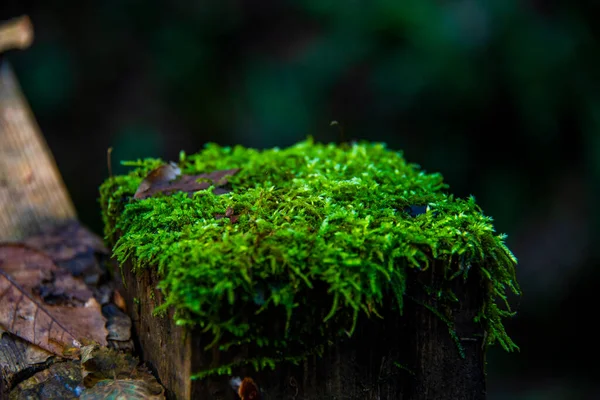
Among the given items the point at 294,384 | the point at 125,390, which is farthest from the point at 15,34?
the point at 294,384

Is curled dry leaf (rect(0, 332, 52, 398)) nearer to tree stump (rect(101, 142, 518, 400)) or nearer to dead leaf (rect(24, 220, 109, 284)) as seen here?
tree stump (rect(101, 142, 518, 400))

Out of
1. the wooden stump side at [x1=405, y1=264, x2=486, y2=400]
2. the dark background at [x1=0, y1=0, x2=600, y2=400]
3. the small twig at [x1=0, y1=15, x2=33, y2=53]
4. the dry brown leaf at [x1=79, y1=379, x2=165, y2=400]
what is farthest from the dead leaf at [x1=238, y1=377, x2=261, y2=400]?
the dark background at [x1=0, y1=0, x2=600, y2=400]

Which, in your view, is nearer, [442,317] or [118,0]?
[442,317]

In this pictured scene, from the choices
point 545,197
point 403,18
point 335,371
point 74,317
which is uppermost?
point 403,18

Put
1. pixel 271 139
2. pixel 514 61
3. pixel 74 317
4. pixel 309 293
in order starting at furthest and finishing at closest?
pixel 271 139
pixel 514 61
pixel 74 317
pixel 309 293

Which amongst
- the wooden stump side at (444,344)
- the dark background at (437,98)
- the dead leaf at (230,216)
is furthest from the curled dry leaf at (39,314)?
the dark background at (437,98)

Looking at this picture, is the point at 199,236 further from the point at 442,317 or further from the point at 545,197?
→ the point at 545,197

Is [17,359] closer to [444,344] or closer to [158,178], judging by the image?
[158,178]

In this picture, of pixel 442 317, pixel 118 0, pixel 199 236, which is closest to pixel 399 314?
pixel 442 317
